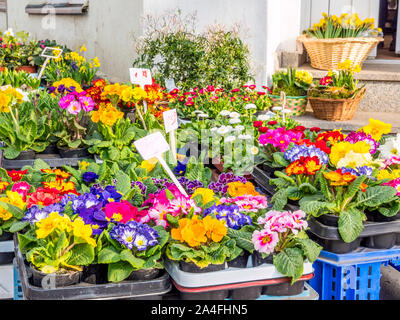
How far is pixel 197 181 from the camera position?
229cm

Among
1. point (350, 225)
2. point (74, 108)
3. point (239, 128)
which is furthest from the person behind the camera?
point (239, 128)

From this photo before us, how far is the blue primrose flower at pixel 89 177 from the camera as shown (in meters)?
2.27

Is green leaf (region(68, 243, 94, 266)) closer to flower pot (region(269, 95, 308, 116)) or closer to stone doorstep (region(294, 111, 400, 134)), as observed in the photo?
stone doorstep (region(294, 111, 400, 134))

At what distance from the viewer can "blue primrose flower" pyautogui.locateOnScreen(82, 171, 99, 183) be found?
227 cm

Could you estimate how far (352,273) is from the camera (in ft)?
6.51

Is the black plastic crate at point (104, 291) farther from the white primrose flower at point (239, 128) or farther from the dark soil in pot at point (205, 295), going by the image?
the white primrose flower at point (239, 128)

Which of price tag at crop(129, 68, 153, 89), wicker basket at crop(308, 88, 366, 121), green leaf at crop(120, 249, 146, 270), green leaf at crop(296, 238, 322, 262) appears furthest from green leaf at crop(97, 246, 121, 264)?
wicker basket at crop(308, 88, 366, 121)

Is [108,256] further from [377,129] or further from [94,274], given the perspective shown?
[377,129]

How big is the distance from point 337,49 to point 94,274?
336 cm

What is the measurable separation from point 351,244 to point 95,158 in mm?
1408

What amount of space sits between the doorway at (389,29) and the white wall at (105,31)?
8.02 ft

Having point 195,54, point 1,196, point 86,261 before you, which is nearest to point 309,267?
point 86,261

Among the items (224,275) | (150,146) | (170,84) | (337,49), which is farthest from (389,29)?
(224,275)
